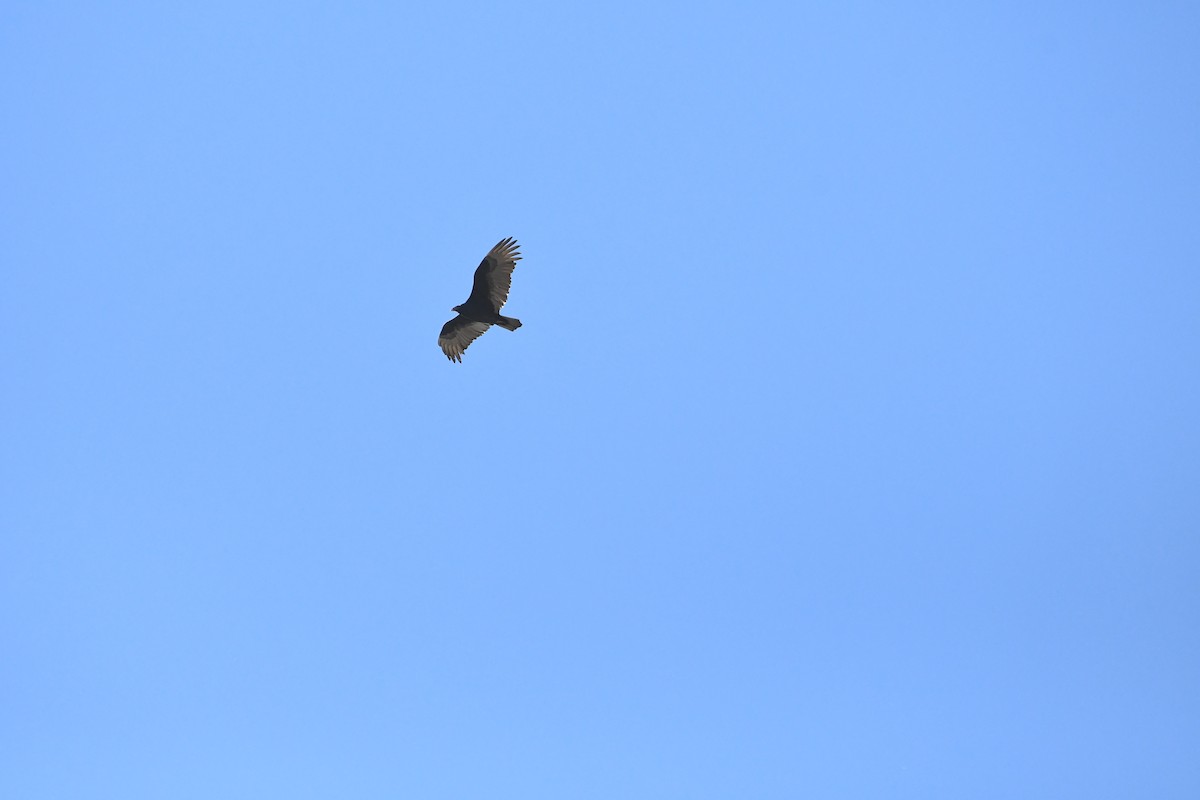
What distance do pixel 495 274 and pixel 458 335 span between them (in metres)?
3.07

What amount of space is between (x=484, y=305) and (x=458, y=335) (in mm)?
1952

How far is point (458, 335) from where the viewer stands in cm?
4059

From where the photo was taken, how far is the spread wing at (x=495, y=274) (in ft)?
126

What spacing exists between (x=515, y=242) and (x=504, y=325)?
8.65 ft

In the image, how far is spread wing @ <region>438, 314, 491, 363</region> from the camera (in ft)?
132

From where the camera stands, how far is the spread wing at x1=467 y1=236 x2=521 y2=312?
126 feet

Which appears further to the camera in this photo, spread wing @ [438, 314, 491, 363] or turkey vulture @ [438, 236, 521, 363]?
spread wing @ [438, 314, 491, 363]

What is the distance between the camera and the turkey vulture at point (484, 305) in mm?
38500

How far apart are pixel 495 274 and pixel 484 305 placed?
3.88 ft

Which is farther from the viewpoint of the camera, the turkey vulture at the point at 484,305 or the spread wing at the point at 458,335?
the spread wing at the point at 458,335

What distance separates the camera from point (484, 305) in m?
39.2

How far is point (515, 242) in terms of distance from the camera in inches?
1531

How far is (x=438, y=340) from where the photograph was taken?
40.8 meters

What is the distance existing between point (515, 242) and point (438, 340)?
14.6 ft
